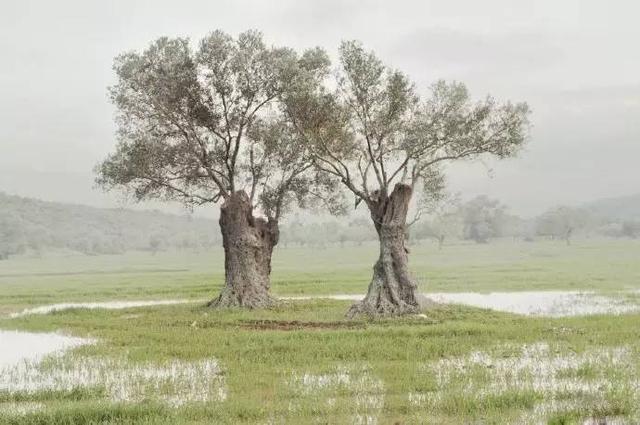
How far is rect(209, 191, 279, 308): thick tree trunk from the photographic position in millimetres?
46156

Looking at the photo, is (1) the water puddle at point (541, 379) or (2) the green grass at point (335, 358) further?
(1) the water puddle at point (541, 379)

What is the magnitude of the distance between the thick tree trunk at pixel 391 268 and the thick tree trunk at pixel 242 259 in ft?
29.2

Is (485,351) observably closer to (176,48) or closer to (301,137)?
(301,137)

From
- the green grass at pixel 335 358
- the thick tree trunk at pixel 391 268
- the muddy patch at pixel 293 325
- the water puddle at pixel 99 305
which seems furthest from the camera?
the water puddle at pixel 99 305

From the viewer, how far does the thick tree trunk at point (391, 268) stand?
3916cm

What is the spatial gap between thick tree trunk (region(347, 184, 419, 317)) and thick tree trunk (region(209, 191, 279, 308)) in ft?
29.2

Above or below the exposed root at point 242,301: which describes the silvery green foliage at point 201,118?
above

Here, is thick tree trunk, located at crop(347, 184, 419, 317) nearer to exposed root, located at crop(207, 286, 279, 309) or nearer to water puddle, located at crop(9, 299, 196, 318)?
exposed root, located at crop(207, 286, 279, 309)

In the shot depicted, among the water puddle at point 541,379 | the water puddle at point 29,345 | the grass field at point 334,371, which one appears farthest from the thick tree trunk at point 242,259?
the water puddle at point 541,379

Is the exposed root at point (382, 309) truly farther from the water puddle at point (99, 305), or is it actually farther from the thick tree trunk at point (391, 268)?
the water puddle at point (99, 305)

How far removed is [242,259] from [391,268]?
11.0 m

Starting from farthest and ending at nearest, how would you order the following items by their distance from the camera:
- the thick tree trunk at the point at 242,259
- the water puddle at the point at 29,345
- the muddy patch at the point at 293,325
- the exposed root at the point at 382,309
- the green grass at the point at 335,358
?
the thick tree trunk at the point at 242,259 → the exposed root at the point at 382,309 → the muddy patch at the point at 293,325 → the water puddle at the point at 29,345 → the green grass at the point at 335,358

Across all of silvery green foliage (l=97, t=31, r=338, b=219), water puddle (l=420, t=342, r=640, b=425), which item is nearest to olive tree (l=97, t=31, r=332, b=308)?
silvery green foliage (l=97, t=31, r=338, b=219)

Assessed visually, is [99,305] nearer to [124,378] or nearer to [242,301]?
[242,301]
